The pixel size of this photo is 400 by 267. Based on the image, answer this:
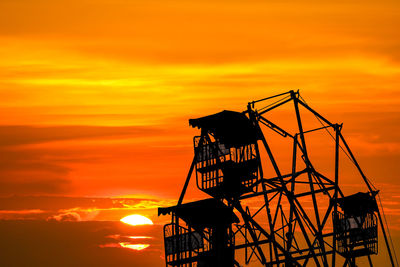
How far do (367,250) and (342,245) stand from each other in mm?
1981

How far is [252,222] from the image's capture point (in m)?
58.6

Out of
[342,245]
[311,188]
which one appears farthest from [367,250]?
[311,188]

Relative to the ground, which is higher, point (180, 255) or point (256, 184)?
point (256, 184)

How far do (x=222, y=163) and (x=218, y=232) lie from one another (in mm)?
4678

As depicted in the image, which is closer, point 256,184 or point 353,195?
point 256,184

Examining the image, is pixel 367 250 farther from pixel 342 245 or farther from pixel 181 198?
pixel 181 198

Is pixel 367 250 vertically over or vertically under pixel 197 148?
under

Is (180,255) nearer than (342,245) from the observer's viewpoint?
Yes

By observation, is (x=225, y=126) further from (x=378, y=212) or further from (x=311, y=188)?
(x=378, y=212)

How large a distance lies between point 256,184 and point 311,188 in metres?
3.76

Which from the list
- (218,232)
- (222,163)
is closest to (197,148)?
(222,163)

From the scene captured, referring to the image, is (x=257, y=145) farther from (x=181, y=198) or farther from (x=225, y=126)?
(x=181, y=198)

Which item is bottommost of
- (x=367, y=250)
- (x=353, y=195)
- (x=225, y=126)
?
(x=367, y=250)

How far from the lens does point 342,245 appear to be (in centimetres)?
6159
